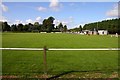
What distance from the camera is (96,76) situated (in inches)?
384

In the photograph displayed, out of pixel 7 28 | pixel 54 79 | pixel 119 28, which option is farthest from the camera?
pixel 7 28

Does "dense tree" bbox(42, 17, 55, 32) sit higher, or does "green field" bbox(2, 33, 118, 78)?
"dense tree" bbox(42, 17, 55, 32)

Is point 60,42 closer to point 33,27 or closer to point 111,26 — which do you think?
point 111,26

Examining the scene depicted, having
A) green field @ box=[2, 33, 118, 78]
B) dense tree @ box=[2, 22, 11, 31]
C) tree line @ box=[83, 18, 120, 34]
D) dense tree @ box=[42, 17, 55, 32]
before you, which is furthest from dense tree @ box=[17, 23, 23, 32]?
green field @ box=[2, 33, 118, 78]

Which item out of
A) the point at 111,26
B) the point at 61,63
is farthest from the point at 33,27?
the point at 61,63

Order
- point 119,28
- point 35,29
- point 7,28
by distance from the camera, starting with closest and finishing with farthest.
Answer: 1. point 119,28
2. point 7,28
3. point 35,29

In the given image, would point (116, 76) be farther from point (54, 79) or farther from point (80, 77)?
point (54, 79)

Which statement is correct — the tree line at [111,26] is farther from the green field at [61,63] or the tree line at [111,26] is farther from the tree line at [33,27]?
the green field at [61,63]

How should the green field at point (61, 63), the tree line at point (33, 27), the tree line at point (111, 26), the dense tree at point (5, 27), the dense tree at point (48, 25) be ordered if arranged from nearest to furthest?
the green field at point (61, 63) < the tree line at point (111, 26) < the dense tree at point (5, 27) < the tree line at point (33, 27) < the dense tree at point (48, 25)

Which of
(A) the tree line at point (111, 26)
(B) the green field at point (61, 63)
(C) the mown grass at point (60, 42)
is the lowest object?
(B) the green field at point (61, 63)

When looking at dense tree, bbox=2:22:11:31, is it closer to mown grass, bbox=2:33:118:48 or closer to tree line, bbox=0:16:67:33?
tree line, bbox=0:16:67:33

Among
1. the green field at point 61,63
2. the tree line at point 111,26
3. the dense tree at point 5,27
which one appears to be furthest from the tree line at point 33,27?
the green field at point 61,63

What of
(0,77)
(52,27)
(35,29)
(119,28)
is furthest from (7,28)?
(0,77)

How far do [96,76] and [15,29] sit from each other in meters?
174
